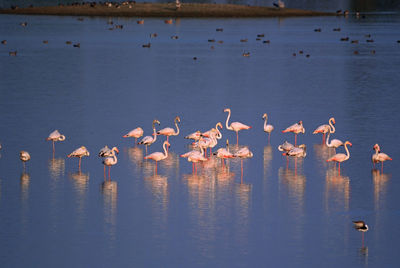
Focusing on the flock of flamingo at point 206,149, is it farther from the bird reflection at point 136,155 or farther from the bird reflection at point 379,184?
the bird reflection at point 379,184

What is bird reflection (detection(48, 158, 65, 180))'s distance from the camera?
1916 centimetres

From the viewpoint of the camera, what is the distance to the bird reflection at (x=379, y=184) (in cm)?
1730

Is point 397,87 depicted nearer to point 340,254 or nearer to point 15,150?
point 15,150

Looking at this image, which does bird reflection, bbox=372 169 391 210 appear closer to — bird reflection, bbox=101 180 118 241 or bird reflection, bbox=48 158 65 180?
bird reflection, bbox=101 180 118 241

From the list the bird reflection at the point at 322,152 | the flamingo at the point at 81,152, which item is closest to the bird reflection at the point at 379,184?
the bird reflection at the point at 322,152

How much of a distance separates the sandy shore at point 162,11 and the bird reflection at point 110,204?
9364 centimetres

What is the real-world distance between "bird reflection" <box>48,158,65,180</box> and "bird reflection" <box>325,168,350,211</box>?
19.7 ft

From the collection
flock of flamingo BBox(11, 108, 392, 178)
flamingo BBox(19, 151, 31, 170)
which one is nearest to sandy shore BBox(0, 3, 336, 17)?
flock of flamingo BBox(11, 108, 392, 178)

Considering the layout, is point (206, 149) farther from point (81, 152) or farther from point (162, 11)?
point (162, 11)

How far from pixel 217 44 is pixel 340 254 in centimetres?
4893

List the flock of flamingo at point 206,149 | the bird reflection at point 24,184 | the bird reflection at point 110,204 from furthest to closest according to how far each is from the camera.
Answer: the flock of flamingo at point 206,149 < the bird reflection at point 24,184 < the bird reflection at point 110,204

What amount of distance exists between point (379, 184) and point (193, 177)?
13.4ft

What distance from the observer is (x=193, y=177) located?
1905 centimetres

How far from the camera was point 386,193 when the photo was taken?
17734 mm
